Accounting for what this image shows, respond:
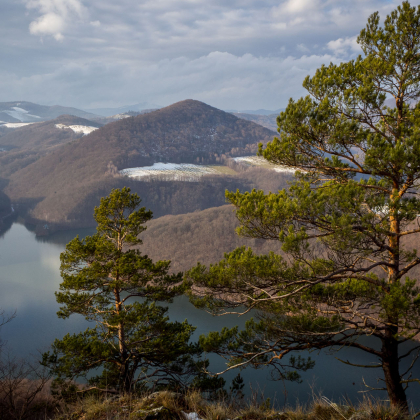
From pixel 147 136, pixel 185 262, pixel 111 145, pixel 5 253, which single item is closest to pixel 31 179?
pixel 111 145

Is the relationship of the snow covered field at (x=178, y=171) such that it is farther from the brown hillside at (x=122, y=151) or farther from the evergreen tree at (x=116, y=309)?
the evergreen tree at (x=116, y=309)

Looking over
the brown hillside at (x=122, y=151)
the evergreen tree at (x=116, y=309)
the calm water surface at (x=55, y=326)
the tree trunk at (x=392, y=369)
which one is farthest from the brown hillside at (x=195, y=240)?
the tree trunk at (x=392, y=369)

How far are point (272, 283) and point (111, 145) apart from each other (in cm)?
13601

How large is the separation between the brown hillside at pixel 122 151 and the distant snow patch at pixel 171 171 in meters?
5.33

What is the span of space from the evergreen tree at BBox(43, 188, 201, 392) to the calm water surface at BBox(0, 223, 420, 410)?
294cm

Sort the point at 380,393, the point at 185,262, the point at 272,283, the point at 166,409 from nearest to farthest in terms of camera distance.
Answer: the point at 166,409
the point at 272,283
the point at 380,393
the point at 185,262

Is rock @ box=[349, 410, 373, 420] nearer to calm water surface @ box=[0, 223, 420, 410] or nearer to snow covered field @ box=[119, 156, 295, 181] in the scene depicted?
calm water surface @ box=[0, 223, 420, 410]

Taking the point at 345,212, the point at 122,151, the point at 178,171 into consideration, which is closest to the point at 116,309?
the point at 345,212

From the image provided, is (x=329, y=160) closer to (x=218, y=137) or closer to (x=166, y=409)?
(x=166, y=409)

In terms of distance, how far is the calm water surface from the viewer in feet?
63.5

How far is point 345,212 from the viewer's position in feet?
15.9

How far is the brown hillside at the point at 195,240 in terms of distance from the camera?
54.9 metres

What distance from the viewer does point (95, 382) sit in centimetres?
834

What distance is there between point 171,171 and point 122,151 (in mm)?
23988
